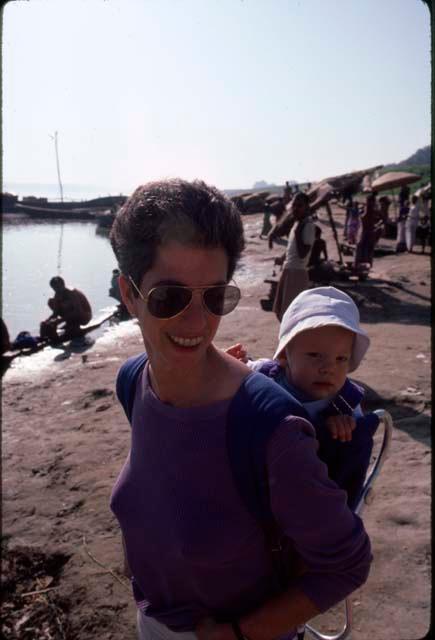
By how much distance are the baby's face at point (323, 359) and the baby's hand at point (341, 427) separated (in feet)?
1.20

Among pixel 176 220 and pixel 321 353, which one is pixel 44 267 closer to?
pixel 321 353

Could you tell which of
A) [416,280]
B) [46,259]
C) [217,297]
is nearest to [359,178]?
[416,280]

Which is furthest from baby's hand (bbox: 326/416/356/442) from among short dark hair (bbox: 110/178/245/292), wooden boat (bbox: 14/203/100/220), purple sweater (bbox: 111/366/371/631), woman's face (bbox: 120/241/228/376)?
wooden boat (bbox: 14/203/100/220)

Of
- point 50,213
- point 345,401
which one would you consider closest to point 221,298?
point 345,401

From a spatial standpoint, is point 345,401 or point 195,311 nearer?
point 195,311

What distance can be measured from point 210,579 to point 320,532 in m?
0.30

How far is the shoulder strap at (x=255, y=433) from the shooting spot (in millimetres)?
1113

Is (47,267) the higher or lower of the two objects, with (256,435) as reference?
higher

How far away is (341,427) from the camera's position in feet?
4.82

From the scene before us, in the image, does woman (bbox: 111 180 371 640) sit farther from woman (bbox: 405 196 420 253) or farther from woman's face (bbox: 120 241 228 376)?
woman (bbox: 405 196 420 253)

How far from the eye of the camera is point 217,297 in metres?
1.30

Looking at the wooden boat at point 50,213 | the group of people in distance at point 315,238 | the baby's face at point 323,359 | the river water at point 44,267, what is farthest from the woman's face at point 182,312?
the wooden boat at point 50,213

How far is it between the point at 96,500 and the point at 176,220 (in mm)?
3362

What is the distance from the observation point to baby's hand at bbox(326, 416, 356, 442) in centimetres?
145
